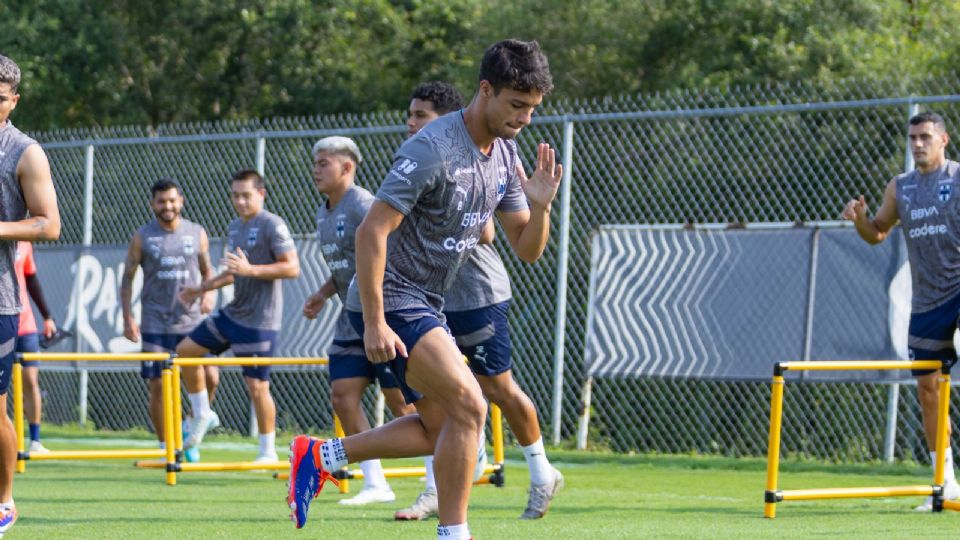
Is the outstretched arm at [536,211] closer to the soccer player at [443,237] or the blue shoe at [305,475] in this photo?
the soccer player at [443,237]

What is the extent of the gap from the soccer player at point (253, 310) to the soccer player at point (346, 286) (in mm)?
2049

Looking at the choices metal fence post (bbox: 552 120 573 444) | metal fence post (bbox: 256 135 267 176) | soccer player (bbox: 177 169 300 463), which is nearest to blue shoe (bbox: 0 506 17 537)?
soccer player (bbox: 177 169 300 463)

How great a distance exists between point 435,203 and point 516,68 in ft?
1.86

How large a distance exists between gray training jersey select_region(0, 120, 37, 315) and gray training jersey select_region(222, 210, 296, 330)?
427 centimetres

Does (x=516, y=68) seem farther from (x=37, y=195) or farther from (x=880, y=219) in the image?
(x=880, y=219)

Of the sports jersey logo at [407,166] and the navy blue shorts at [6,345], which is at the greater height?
the sports jersey logo at [407,166]

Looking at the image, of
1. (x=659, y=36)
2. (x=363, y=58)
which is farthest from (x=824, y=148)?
(x=363, y=58)

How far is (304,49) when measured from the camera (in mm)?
26188

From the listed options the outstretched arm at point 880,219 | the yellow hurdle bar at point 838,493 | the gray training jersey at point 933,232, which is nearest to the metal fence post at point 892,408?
the outstretched arm at point 880,219

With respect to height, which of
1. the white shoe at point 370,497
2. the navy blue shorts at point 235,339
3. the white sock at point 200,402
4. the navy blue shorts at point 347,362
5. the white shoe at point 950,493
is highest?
the navy blue shorts at point 235,339

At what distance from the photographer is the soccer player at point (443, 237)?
5.68 metres

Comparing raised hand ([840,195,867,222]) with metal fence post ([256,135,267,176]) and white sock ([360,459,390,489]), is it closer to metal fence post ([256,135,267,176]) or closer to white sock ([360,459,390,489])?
white sock ([360,459,390,489])

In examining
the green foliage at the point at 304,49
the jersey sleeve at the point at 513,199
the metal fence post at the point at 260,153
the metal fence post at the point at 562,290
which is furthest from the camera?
the green foliage at the point at 304,49

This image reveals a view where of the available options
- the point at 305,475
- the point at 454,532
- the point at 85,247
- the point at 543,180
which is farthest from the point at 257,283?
the point at 454,532
